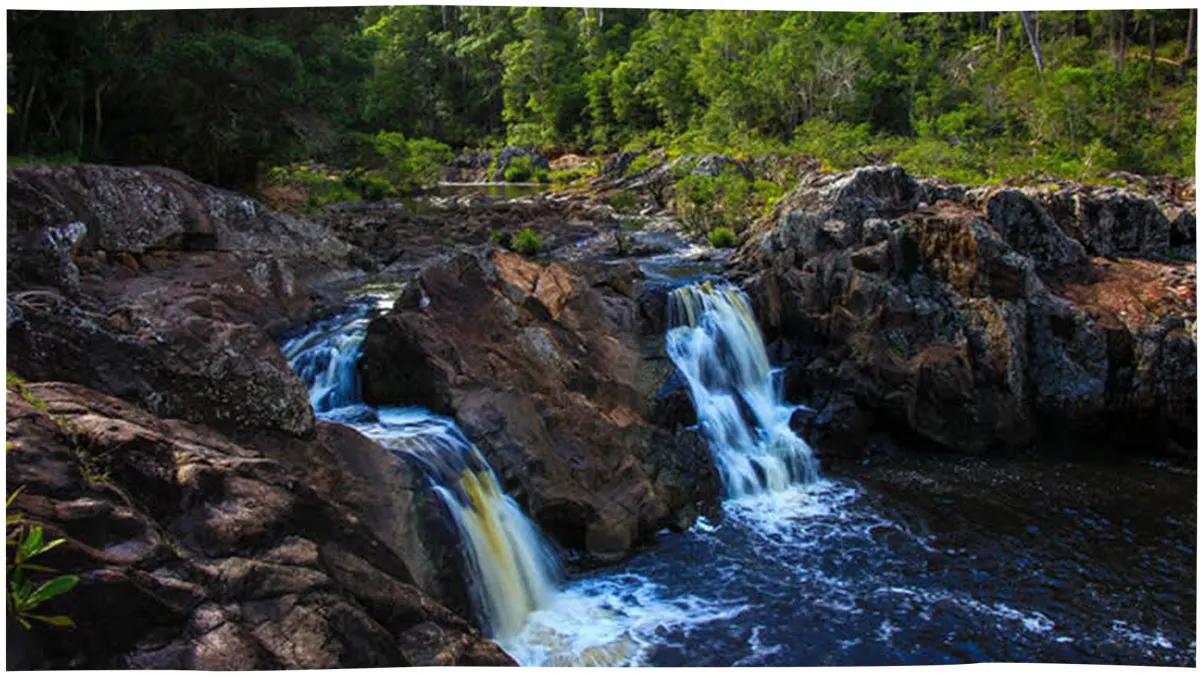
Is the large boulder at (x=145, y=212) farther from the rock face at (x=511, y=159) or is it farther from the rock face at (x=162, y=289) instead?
the rock face at (x=511, y=159)

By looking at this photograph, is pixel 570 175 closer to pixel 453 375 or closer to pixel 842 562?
pixel 453 375

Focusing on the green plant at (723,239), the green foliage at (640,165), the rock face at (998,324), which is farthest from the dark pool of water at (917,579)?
the green foliage at (640,165)

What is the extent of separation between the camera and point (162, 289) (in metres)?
7.05

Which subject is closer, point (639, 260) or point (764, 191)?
point (639, 260)

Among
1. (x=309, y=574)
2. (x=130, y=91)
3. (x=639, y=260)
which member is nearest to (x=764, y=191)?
(x=639, y=260)

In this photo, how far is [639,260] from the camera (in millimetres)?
14219

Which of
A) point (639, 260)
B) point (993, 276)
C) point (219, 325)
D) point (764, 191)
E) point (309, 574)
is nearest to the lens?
point (309, 574)

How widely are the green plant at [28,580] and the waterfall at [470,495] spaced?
9.61 ft

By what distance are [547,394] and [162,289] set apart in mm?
3395

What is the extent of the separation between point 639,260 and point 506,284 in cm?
591

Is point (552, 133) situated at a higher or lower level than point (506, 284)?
higher

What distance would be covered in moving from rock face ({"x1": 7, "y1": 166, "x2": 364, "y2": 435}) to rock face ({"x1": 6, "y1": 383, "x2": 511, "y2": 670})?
37 centimetres

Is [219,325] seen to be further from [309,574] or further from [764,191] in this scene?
[764,191]

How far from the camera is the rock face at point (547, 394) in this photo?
6852mm
